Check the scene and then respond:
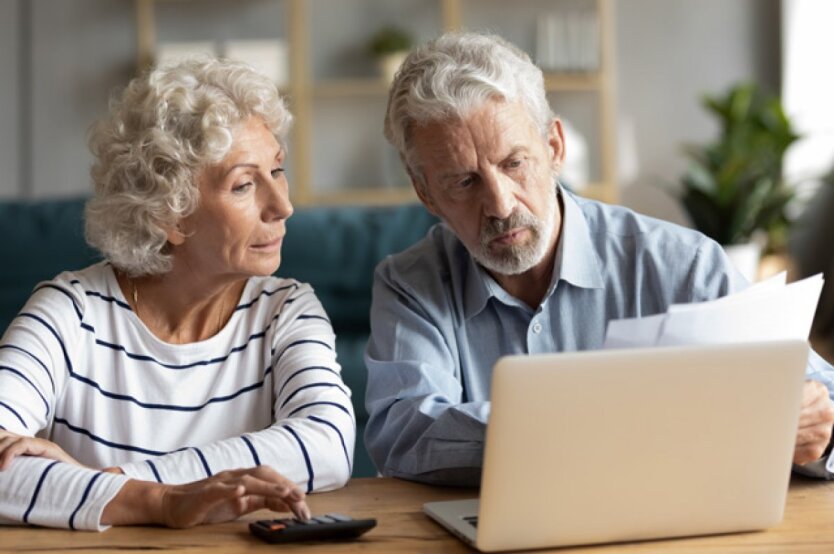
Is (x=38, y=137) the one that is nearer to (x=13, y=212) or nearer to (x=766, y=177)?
(x=13, y=212)

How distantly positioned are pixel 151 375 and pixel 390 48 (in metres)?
4.17

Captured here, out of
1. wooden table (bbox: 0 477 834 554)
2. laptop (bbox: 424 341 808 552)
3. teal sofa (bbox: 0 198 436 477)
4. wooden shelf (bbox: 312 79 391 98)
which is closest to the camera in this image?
laptop (bbox: 424 341 808 552)

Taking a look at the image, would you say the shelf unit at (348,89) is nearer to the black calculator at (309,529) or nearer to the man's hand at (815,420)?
the man's hand at (815,420)

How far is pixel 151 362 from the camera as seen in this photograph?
5.89ft

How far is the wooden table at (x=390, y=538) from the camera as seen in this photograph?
49.4 inches

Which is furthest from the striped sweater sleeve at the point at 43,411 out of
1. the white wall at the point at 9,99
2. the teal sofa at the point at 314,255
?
the white wall at the point at 9,99

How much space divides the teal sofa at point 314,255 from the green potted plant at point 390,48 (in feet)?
9.63

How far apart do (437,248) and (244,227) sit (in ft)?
1.09

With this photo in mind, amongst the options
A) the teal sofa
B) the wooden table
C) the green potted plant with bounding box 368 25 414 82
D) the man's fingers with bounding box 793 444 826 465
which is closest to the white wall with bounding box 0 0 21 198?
the green potted plant with bounding box 368 25 414 82

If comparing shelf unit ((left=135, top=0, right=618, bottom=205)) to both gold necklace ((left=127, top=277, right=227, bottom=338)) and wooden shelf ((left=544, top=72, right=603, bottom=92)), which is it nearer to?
wooden shelf ((left=544, top=72, right=603, bottom=92))

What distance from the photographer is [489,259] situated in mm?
1765

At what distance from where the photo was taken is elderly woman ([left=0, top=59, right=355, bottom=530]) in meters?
1.75

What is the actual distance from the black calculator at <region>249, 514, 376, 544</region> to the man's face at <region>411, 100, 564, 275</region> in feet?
1.89

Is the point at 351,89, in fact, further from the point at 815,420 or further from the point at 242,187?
the point at 815,420
